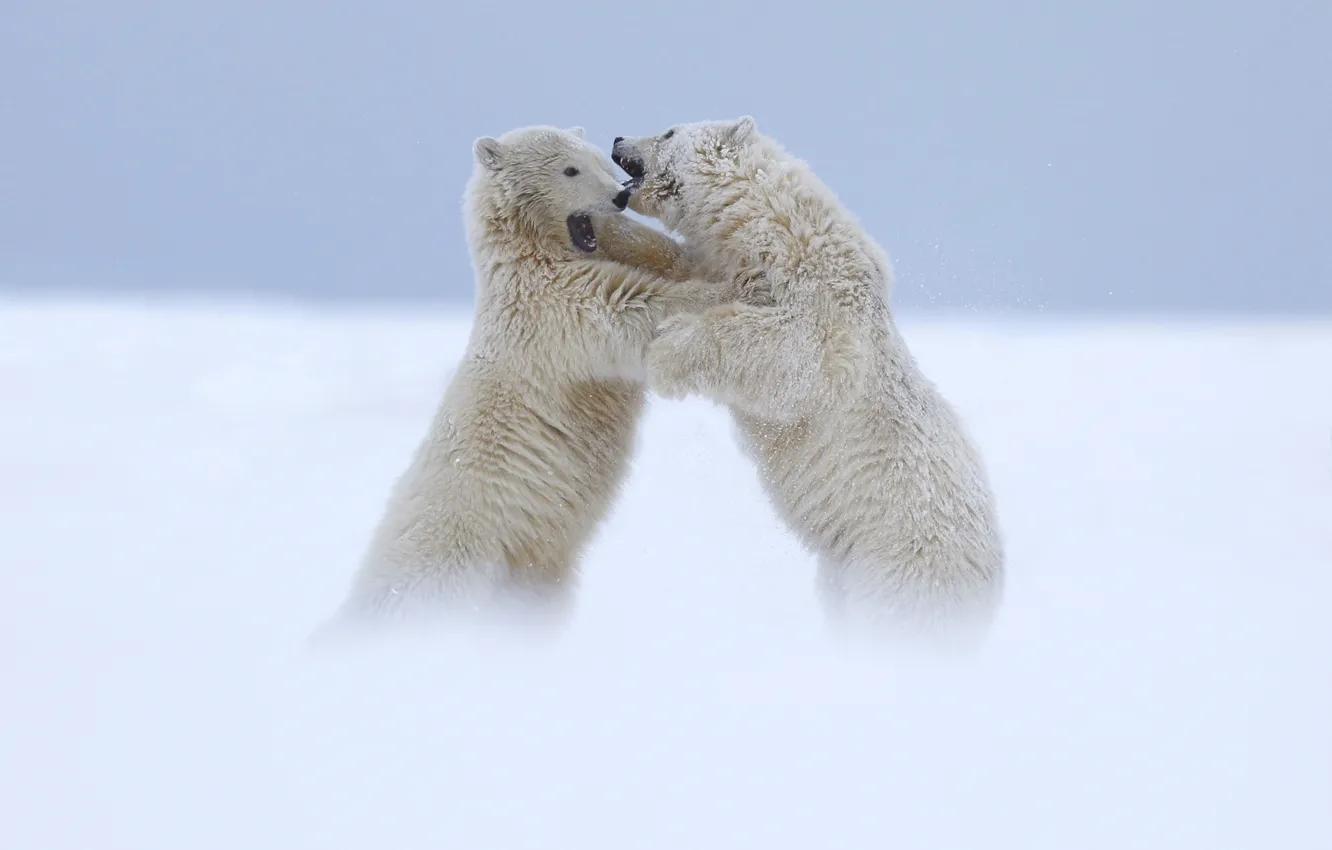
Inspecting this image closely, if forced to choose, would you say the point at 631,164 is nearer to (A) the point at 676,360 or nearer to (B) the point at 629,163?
(B) the point at 629,163

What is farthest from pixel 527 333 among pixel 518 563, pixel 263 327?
pixel 263 327

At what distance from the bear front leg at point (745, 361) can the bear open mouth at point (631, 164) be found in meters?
0.82

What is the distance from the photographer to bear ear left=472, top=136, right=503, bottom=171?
13.6ft

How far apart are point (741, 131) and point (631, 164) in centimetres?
42

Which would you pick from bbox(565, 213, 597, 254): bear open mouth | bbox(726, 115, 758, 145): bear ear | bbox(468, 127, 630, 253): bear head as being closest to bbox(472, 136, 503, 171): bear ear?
bbox(468, 127, 630, 253): bear head

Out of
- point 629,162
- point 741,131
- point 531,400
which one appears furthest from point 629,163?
point 531,400

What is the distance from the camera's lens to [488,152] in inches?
164

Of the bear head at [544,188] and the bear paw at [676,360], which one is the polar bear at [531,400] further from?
the bear paw at [676,360]

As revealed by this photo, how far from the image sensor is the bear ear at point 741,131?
156 inches

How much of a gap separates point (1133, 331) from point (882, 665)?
421 inches

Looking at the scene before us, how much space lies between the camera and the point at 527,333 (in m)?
3.90

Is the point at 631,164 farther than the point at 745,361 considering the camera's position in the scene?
Yes

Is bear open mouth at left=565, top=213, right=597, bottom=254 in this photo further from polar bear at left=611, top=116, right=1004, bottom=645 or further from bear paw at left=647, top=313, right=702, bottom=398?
bear paw at left=647, top=313, right=702, bottom=398

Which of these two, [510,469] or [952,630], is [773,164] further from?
[952,630]
